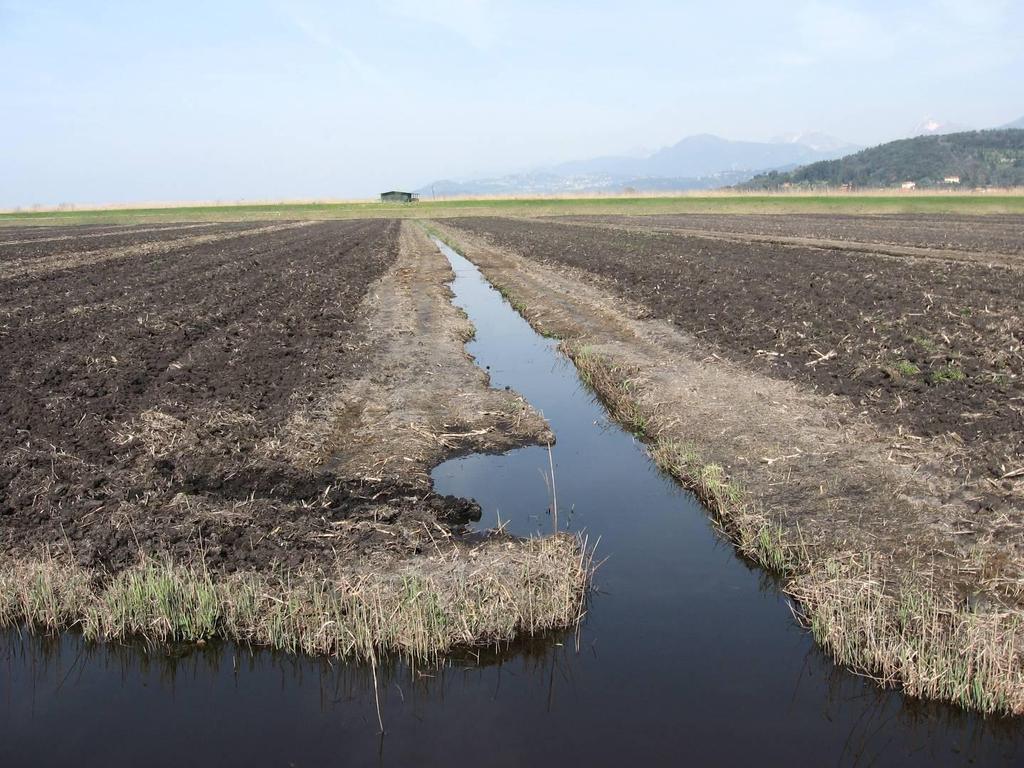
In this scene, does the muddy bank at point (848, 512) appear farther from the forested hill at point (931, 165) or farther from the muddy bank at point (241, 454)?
the forested hill at point (931, 165)

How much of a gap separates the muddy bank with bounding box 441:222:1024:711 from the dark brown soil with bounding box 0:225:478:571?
327 cm

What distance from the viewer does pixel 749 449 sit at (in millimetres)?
9797

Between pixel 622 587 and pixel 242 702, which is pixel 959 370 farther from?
pixel 242 702

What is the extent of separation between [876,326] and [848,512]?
29.8 ft

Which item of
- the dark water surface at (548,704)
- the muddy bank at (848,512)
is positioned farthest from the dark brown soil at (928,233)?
the dark water surface at (548,704)

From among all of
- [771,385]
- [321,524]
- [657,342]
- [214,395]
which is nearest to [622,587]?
[321,524]

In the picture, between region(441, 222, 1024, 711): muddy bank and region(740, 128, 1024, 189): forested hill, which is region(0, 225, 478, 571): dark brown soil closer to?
region(441, 222, 1024, 711): muddy bank

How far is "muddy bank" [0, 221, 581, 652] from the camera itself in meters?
6.62

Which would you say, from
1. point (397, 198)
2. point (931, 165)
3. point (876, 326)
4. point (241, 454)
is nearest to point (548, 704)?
point (241, 454)

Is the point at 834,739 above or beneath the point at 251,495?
beneath

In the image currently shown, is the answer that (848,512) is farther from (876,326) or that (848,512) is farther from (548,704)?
(876,326)

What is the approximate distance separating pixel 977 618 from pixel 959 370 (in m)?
7.81

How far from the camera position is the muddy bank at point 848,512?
18.0 ft

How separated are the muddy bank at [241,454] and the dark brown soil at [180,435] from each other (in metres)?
0.03
